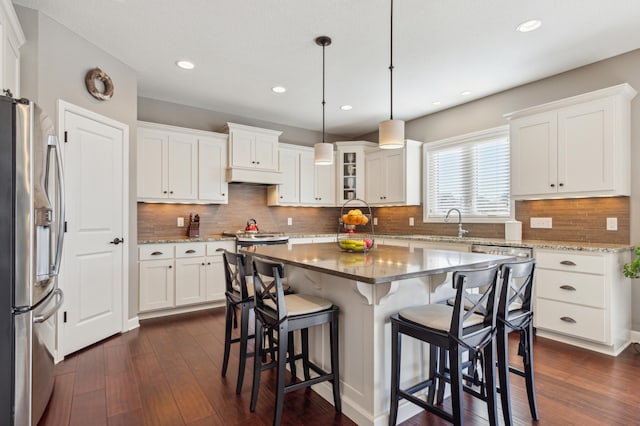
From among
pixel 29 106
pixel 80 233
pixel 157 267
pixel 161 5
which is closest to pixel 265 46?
pixel 161 5

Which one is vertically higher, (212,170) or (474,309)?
(212,170)

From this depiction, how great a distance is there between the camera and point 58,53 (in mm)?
2770

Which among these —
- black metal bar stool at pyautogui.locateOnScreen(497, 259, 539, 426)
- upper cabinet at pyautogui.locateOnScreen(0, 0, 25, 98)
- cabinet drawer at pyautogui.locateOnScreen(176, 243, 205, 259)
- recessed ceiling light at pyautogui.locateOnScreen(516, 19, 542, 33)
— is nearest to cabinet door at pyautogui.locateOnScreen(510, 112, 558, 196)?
recessed ceiling light at pyautogui.locateOnScreen(516, 19, 542, 33)

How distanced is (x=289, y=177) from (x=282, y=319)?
378 cm

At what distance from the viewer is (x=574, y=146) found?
10.7ft

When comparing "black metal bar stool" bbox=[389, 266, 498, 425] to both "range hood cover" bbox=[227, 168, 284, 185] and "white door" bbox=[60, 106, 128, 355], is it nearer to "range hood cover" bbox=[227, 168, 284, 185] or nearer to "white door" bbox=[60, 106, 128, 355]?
"white door" bbox=[60, 106, 128, 355]

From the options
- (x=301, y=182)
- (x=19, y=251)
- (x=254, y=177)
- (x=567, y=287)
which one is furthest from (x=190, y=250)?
(x=567, y=287)

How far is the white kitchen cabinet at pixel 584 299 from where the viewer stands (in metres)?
2.86

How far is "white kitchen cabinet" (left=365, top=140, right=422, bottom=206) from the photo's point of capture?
511 centimetres

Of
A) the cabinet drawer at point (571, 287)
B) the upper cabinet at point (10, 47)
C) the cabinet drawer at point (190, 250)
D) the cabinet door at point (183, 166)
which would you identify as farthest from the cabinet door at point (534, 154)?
the upper cabinet at point (10, 47)

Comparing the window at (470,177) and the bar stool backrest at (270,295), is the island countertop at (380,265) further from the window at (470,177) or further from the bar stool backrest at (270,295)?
the window at (470,177)

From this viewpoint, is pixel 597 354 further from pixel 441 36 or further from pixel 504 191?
pixel 441 36

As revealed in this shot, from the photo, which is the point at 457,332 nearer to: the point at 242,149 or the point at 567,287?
the point at 567,287

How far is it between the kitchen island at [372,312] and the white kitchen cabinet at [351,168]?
11.9 ft
